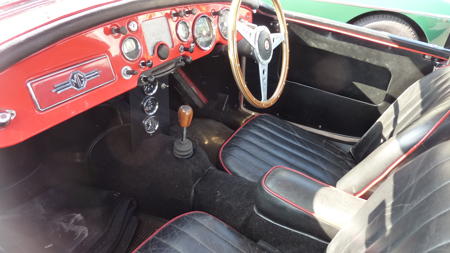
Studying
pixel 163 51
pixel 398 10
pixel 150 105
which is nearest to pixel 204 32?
pixel 163 51

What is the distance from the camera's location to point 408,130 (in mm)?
1141

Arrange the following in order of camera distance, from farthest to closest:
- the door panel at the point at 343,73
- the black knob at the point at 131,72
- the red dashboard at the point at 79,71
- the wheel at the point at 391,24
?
1. the wheel at the point at 391,24
2. the door panel at the point at 343,73
3. the black knob at the point at 131,72
4. the red dashboard at the point at 79,71

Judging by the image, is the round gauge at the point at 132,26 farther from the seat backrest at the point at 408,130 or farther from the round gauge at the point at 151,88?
the seat backrest at the point at 408,130

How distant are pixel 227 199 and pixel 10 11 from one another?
108 centimetres

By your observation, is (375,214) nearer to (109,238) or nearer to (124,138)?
(109,238)

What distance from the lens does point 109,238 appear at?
162 centimetres

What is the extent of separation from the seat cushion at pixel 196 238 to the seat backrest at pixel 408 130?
0.41 meters

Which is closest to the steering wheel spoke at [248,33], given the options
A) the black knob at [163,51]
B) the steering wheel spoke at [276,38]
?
the steering wheel spoke at [276,38]

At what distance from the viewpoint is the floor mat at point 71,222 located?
151 cm

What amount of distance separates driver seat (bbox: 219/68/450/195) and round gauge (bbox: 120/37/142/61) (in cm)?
66

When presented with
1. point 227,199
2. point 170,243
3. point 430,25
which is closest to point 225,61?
point 227,199

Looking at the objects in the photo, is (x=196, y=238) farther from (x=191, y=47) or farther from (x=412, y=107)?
(x=412, y=107)

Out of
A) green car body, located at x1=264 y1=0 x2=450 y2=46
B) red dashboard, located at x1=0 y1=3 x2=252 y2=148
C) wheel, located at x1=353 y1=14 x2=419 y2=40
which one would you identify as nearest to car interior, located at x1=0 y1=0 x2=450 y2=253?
red dashboard, located at x1=0 y1=3 x2=252 y2=148

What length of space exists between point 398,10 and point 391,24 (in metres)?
0.16
